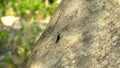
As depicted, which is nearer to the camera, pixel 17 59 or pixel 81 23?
pixel 81 23

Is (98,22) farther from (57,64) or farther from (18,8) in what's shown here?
(18,8)

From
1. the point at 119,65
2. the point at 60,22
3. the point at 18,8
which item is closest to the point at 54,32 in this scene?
the point at 60,22

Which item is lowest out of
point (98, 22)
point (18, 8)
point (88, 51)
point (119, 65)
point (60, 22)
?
point (119, 65)

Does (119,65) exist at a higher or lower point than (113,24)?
lower

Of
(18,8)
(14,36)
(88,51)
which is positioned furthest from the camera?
(18,8)

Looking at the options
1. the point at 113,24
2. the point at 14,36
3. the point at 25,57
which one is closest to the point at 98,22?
the point at 113,24

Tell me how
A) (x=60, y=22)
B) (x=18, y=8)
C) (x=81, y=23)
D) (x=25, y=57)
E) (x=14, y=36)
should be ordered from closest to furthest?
(x=81, y=23)
(x=60, y=22)
(x=25, y=57)
(x=14, y=36)
(x=18, y=8)
